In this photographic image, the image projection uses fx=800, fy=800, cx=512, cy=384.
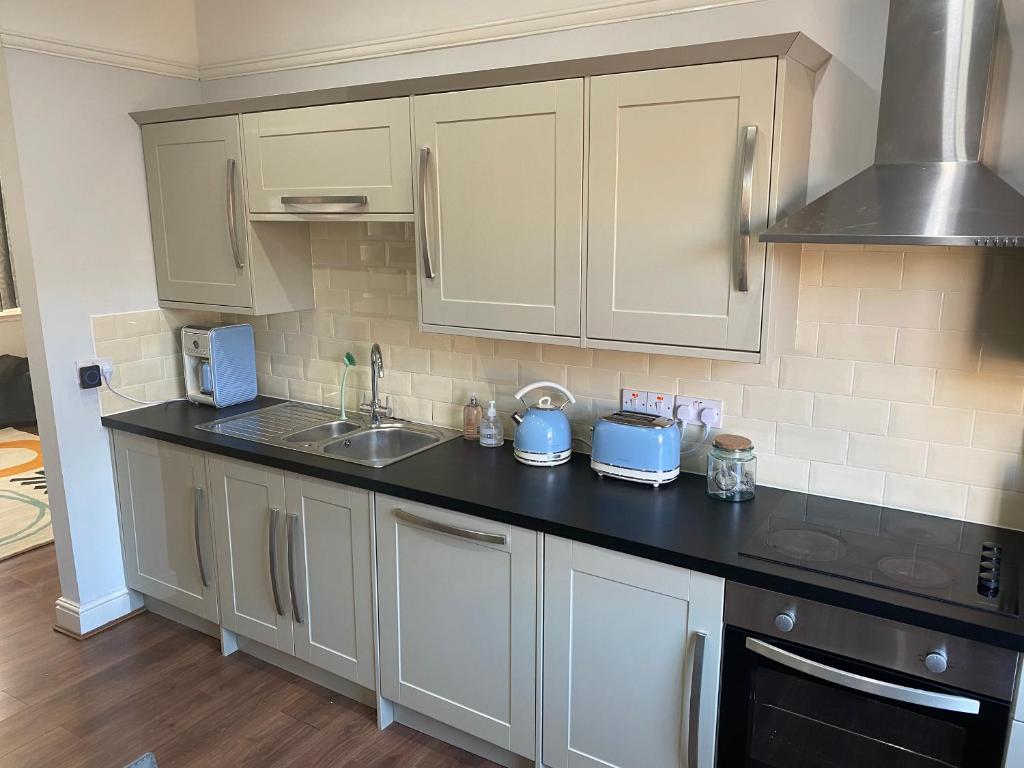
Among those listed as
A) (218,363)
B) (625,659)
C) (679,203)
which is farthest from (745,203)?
(218,363)

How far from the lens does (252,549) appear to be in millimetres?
2814

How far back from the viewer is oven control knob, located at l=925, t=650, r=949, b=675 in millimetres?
1613

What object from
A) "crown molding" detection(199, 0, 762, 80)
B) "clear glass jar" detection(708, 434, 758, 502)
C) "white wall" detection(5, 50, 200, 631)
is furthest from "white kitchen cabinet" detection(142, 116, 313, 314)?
"clear glass jar" detection(708, 434, 758, 502)

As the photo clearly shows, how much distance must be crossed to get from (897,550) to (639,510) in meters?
0.63

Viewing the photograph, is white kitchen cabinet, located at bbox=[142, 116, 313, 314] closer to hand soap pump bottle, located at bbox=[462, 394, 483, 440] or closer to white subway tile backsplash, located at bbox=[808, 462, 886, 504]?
hand soap pump bottle, located at bbox=[462, 394, 483, 440]

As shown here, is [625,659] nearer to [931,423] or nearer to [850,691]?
[850,691]

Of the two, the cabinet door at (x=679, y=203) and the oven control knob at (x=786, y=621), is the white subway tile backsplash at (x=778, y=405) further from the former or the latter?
the oven control knob at (x=786, y=621)

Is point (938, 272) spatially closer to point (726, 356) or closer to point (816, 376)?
point (816, 376)

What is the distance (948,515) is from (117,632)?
3023 millimetres

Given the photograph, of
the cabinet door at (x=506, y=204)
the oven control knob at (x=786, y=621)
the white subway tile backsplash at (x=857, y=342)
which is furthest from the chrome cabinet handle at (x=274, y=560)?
the white subway tile backsplash at (x=857, y=342)

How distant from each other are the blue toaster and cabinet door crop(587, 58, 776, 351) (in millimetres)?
289

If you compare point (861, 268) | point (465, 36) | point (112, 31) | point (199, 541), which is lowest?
point (199, 541)

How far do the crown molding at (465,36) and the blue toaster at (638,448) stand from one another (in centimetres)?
116

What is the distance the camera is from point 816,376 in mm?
2219
